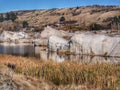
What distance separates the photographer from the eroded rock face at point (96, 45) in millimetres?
63469

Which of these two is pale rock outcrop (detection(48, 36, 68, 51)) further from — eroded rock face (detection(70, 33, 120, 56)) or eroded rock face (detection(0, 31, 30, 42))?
eroded rock face (detection(0, 31, 30, 42))

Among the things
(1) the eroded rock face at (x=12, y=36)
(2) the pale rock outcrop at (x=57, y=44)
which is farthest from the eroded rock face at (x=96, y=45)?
(1) the eroded rock face at (x=12, y=36)

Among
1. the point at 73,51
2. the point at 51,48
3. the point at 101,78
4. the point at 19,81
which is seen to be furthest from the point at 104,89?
the point at 51,48

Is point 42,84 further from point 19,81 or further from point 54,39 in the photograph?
point 54,39

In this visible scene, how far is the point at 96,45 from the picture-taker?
66.8m

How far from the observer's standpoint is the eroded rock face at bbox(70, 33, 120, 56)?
63469 millimetres

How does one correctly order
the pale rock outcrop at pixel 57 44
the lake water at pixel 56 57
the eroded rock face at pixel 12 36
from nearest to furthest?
the lake water at pixel 56 57, the pale rock outcrop at pixel 57 44, the eroded rock face at pixel 12 36

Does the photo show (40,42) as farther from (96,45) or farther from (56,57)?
(56,57)

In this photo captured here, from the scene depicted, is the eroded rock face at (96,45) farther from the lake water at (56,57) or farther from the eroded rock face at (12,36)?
the eroded rock face at (12,36)

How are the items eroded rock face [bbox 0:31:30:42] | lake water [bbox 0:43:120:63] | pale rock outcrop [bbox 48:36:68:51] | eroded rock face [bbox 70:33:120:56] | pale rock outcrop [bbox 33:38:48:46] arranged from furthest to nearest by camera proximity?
1. eroded rock face [bbox 0:31:30:42]
2. pale rock outcrop [bbox 33:38:48:46]
3. pale rock outcrop [bbox 48:36:68:51]
4. eroded rock face [bbox 70:33:120:56]
5. lake water [bbox 0:43:120:63]

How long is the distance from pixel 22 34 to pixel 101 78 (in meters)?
122

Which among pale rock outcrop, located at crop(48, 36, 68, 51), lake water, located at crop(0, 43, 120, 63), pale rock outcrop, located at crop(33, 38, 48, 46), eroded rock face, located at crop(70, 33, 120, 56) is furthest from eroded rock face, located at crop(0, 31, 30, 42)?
eroded rock face, located at crop(70, 33, 120, 56)

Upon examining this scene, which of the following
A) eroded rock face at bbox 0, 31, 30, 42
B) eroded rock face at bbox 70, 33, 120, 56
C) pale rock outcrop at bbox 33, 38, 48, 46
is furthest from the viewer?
eroded rock face at bbox 0, 31, 30, 42

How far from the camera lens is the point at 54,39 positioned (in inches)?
3140
